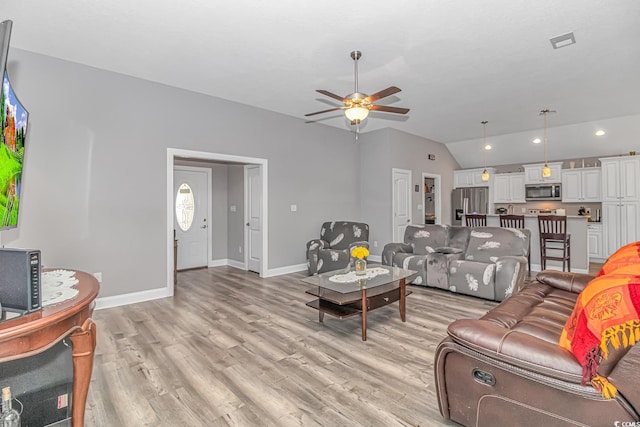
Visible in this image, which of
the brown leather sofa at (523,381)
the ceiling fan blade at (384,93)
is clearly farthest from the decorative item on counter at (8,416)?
the ceiling fan blade at (384,93)

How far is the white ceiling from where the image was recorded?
2.73 m

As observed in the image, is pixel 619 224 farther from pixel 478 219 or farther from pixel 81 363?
pixel 81 363

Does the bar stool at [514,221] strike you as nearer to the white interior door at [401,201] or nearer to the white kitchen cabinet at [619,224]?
the white interior door at [401,201]

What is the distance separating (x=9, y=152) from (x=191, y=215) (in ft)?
15.0

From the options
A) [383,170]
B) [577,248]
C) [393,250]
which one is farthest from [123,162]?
[577,248]

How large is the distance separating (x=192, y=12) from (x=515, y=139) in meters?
7.66

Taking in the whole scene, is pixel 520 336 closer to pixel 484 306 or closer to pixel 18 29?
pixel 484 306

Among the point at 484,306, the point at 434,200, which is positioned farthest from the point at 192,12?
the point at 434,200

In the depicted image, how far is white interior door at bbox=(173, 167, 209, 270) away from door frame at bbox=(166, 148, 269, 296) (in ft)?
4.52

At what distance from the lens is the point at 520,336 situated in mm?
1499

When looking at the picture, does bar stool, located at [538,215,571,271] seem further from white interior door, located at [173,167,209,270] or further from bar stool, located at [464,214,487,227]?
white interior door, located at [173,167,209,270]

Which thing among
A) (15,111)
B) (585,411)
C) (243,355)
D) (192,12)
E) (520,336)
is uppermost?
(192,12)

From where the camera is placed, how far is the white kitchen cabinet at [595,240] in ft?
22.4

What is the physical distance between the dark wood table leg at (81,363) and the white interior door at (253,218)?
163 inches
